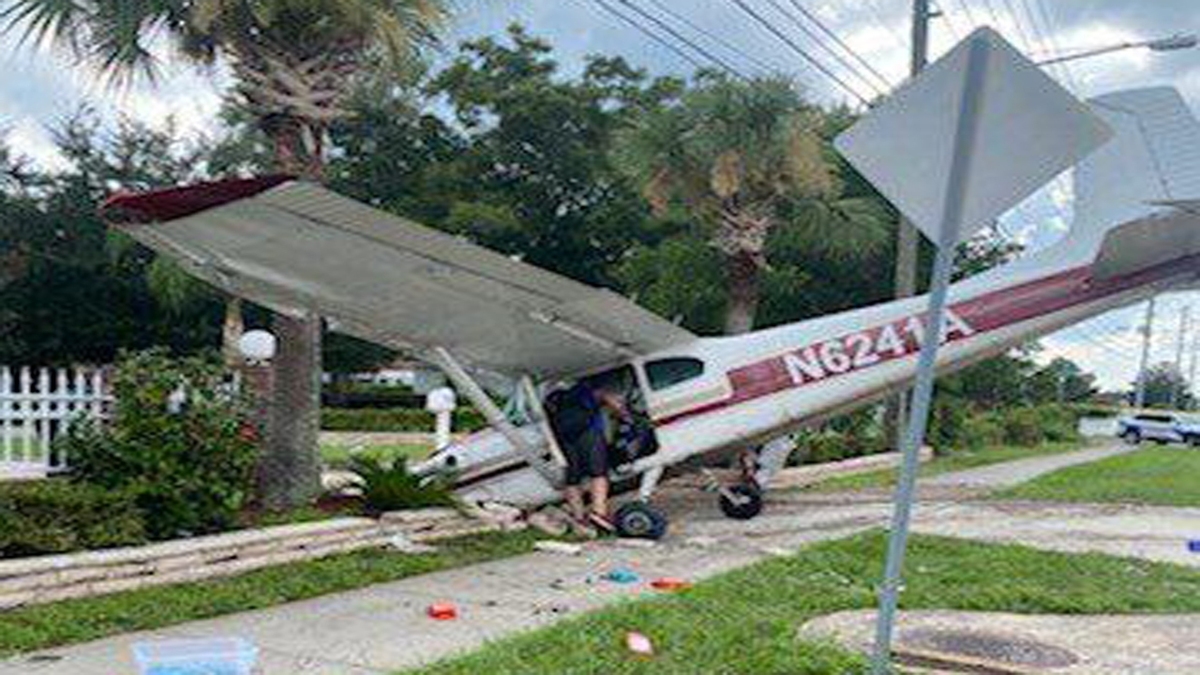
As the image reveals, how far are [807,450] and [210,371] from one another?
12.7m

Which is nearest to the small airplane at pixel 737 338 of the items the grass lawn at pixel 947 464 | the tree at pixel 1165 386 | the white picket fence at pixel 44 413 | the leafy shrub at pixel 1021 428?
the white picket fence at pixel 44 413

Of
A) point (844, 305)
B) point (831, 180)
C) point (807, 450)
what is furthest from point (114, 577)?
point (844, 305)

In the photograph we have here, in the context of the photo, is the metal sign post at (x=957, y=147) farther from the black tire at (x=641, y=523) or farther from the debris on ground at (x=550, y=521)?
the debris on ground at (x=550, y=521)

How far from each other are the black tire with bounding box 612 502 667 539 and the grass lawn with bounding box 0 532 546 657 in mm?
1405

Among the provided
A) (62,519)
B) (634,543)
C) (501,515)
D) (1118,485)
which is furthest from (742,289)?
(62,519)

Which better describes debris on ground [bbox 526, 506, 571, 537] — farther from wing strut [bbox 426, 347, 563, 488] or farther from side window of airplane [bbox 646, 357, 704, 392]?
side window of airplane [bbox 646, 357, 704, 392]

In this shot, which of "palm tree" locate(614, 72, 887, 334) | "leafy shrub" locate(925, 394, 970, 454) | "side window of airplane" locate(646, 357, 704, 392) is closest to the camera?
"side window of airplane" locate(646, 357, 704, 392)

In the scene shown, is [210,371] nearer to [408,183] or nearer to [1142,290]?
[1142,290]

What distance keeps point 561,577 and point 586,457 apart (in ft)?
8.81

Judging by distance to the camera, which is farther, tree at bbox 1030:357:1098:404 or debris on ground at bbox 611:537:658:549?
tree at bbox 1030:357:1098:404

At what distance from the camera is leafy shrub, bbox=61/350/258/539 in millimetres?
9047

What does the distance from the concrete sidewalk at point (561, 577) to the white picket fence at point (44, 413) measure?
305 cm

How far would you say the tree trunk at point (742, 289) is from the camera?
21.5 meters

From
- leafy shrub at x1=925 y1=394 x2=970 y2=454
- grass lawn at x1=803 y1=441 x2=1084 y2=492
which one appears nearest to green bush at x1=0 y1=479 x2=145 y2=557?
grass lawn at x1=803 y1=441 x2=1084 y2=492
